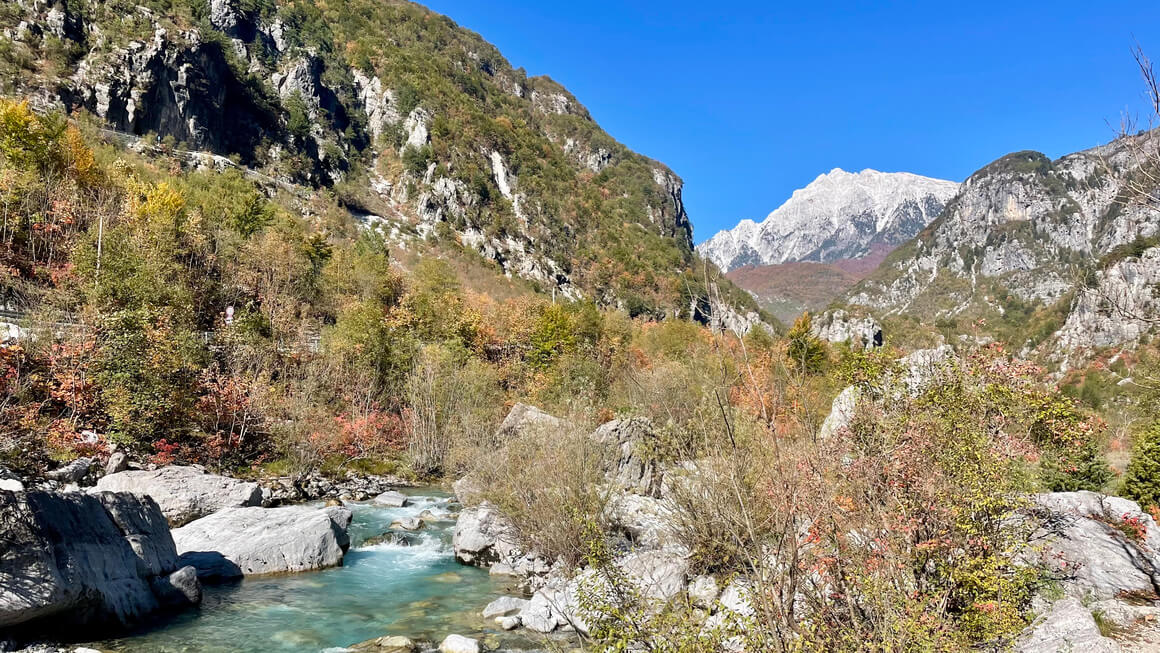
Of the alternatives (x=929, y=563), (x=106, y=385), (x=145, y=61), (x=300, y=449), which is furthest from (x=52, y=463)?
(x=145, y=61)

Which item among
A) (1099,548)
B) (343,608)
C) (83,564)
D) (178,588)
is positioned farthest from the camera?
(343,608)

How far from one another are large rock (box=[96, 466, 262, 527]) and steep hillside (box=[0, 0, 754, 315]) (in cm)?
6029

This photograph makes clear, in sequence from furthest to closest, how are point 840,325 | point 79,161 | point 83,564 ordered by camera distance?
point 840,325 → point 79,161 → point 83,564

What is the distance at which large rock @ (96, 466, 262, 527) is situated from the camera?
19.3 m

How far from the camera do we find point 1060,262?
12625mm

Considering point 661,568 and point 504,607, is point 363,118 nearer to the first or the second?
point 504,607

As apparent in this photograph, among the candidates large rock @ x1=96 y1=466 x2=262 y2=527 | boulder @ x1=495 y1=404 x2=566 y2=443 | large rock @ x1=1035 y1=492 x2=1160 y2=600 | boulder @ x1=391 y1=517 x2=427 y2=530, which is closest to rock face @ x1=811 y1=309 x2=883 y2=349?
boulder @ x1=495 y1=404 x2=566 y2=443

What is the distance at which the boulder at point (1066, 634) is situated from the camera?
7508 millimetres

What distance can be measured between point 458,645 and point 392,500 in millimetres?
14988

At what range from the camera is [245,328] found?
34750mm

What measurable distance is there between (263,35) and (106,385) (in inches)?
4223

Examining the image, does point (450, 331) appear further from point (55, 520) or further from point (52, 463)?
point (55, 520)

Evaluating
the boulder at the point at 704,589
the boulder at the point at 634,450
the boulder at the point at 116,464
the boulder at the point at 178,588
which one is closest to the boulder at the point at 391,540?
the boulder at the point at 178,588

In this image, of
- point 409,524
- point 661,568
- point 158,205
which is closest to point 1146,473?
point 661,568
